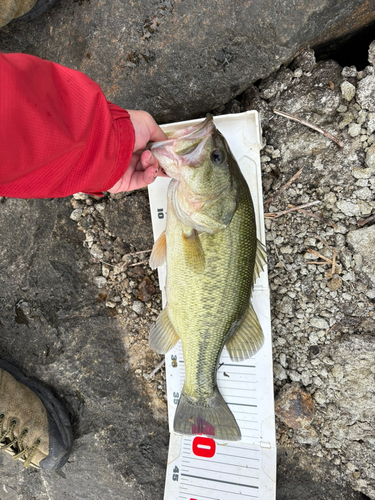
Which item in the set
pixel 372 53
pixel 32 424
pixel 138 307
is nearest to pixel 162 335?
pixel 138 307

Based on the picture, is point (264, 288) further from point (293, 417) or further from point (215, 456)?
point (215, 456)

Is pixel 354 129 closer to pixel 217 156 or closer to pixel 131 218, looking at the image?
pixel 217 156

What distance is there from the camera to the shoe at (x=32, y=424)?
296 cm

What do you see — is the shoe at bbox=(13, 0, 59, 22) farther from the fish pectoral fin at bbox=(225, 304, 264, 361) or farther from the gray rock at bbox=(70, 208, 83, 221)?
the fish pectoral fin at bbox=(225, 304, 264, 361)

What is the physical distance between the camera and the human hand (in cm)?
241

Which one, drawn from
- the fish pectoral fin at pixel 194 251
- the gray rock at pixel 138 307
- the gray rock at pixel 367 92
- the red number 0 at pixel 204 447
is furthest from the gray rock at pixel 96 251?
the gray rock at pixel 367 92

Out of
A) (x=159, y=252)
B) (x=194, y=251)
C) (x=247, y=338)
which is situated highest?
(x=159, y=252)

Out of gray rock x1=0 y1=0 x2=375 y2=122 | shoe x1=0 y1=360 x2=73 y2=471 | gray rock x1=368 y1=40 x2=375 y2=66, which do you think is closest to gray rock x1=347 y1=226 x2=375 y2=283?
gray rock x1=368 y1=40 x2=375 y2=66

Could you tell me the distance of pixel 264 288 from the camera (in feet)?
9.56

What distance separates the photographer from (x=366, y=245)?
279 centimetres

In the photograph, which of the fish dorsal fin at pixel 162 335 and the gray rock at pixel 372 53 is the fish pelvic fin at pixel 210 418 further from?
the gray rock at pixel 372 53

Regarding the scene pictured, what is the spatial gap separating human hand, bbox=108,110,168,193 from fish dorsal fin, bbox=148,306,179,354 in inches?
45.2

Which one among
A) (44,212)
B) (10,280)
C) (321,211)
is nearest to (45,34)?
(44,212)

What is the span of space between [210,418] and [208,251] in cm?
153
